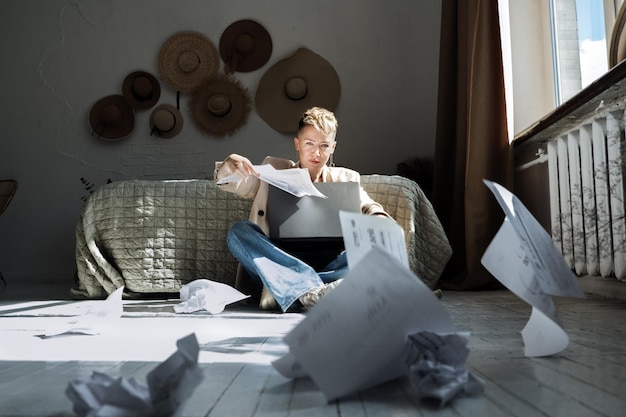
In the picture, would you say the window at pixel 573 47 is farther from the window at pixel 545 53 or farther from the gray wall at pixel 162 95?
the gray wall at pixel 162 95

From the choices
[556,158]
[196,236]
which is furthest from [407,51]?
[196,236]

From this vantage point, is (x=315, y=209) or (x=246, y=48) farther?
(x=246, y=48)

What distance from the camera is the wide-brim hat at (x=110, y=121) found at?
3.61m

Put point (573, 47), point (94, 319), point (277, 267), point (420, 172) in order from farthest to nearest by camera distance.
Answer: point (420, 172) < point (573, 47) < point (277, 267) < point (94, 319)

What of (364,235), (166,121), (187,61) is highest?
(187,61)

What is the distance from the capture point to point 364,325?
659 millimetres

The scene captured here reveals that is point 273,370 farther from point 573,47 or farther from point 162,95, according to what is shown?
point 162,95

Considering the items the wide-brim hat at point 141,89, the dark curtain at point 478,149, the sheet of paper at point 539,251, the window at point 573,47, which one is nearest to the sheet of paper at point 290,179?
the sheet of paper at point 539,251

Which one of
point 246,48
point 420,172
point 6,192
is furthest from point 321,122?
point 6,192

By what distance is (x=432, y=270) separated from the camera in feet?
7.52

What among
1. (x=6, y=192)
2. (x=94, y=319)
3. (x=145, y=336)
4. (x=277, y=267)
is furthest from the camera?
(x=6, y=192)

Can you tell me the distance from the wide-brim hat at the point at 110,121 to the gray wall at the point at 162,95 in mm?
52

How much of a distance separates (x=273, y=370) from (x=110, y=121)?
3.06m

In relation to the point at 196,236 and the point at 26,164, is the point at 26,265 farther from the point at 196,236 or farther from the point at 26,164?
the point at 196,236
